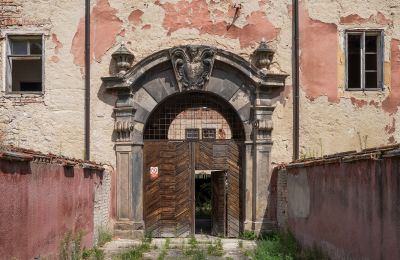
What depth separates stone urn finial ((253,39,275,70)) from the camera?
499 inches

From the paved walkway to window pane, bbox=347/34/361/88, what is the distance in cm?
419

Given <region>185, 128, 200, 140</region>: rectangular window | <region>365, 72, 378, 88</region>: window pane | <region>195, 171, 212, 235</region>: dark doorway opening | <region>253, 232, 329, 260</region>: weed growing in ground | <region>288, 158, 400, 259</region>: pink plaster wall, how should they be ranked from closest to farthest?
<region>288, 158, 400, 259</region>: pink plaster wall, <region>253, 232, 329, 260</region>: weed growing in ground, <region>365, 72, 378, 88</region>: window pane, <region>185, 128, 200, 140</region>: rectangular window, <region>195, 171, 212, 235</region>: dark doorway opening

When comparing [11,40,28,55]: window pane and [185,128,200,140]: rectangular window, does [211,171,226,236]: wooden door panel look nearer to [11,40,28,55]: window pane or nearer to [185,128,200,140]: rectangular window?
[185,128,200,140]: rectangular window

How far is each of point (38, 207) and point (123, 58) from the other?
5.82 meters

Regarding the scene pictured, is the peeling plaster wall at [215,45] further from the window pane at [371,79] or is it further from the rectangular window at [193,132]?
the rectangular window at [193,132]

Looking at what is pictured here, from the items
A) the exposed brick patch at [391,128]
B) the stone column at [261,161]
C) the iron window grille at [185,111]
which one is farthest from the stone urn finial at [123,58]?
the exposed brick patch at [391,128]

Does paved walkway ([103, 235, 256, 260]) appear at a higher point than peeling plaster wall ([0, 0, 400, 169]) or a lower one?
lower

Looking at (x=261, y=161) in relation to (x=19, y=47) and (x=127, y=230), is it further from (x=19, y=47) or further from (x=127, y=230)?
(x=19, y=47)

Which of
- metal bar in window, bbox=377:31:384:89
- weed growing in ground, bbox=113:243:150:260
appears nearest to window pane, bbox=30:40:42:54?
weed growing in ground, bbox=113:243:150:260

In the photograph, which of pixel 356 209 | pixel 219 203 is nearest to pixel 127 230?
pixel 219 203

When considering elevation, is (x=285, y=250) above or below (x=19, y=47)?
below

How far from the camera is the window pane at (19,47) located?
13.2m

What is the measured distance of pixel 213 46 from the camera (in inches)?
509

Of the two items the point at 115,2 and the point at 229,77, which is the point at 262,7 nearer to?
the point at 229,77
